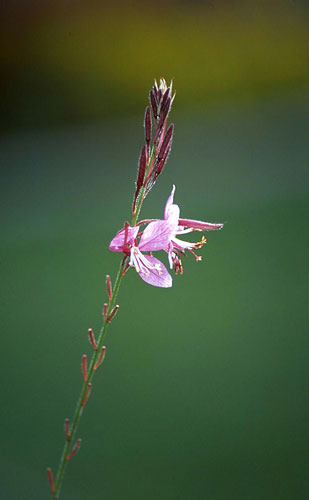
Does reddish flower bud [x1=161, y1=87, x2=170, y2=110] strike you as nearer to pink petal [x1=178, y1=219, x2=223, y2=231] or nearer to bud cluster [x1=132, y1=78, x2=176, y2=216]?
bud cluster [x1=132, y1=78, x2=176, y2=216]

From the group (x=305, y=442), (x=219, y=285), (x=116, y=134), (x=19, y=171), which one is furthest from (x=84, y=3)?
(x=305, y=442)

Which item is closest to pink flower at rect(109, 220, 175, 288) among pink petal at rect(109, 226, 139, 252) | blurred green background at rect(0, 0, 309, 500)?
pink petal at rect(109, 226, 139, 252)

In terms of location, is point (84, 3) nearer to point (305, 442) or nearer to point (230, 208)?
point (230, 208)

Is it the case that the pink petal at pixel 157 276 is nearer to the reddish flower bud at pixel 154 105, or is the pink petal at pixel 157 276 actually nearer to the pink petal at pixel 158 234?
the pink petal at pixel 158 234

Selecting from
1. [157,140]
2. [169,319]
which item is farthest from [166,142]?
[169,319]

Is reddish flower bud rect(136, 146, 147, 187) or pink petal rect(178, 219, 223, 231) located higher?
reddish flower bud rect(136, 146, 147, 187)

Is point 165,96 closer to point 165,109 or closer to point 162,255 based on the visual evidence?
point 165,109
